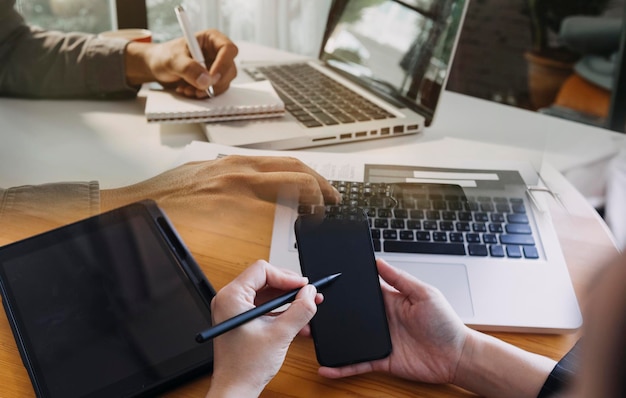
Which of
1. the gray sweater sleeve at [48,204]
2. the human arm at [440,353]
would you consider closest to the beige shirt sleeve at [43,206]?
the gray sweater sleeve at [48,204]

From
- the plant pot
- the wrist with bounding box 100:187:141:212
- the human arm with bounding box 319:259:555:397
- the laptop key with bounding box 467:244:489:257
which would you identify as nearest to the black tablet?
the wrist with bounding box 100:187:141:212

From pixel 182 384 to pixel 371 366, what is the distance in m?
0.13

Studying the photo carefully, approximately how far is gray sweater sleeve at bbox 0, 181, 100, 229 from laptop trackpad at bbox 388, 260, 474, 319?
0.83ft

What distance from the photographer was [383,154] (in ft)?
1.73

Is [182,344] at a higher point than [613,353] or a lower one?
lower

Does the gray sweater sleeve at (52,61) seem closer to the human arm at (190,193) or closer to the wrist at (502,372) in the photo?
the human arm at (190,193)

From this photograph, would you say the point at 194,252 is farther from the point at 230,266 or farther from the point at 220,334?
the point at 220,334

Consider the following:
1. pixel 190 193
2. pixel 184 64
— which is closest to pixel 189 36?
pixel 184 64

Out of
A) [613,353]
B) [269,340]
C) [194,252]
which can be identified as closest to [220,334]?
[269,340]

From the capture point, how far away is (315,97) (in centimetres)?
55

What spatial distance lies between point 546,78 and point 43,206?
1.98 feet

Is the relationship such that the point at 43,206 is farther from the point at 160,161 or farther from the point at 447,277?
the point at 447,277

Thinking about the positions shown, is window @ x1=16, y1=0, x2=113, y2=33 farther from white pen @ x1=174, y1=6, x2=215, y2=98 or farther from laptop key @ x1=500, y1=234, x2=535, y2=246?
laptop key @ x1=500, y1=234, x2=535, y2=246

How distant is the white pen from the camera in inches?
19.1
